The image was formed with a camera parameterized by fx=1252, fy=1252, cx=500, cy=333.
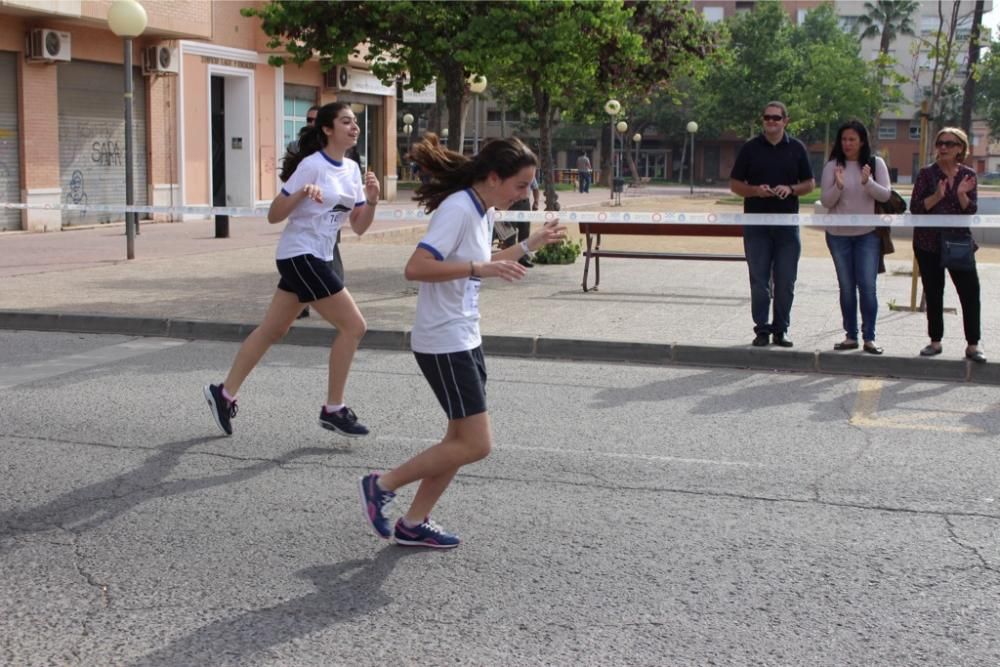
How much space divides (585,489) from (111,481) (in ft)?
7.16

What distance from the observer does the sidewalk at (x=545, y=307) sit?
31.1 ft

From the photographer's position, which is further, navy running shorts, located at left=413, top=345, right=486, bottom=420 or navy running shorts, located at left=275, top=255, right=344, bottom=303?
navy running shorts, located at left=275, top=255, right=344, bottom=303

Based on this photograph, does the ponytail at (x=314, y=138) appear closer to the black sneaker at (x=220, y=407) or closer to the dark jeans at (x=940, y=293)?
the black sneaker at (x=220, y=407)

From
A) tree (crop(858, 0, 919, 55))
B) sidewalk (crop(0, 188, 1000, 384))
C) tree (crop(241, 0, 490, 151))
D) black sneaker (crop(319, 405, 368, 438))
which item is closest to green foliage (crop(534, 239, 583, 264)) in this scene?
sidewalk (crop(0, 188, 1000, 384))

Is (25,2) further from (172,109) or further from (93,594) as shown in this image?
(93,594)

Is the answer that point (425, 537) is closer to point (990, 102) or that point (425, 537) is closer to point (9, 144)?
point (9, 144)

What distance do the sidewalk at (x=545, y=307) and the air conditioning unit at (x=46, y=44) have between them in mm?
4855

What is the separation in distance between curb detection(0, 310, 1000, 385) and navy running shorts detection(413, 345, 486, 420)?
16.5 feet

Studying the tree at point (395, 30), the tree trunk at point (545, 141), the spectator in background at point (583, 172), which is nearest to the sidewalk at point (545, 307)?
the tree trunk at point (545, 141)

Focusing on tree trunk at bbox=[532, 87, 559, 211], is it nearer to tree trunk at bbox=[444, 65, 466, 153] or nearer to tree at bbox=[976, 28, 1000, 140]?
tree trunk at bbox=[444, 65, 466, 153]

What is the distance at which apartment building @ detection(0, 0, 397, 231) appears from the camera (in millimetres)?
21812

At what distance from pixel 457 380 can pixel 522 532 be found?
0.84 m

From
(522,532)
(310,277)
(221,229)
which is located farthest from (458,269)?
(221,229)

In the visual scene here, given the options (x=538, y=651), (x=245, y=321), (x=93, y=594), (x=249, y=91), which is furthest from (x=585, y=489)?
(x=249, y=91)
